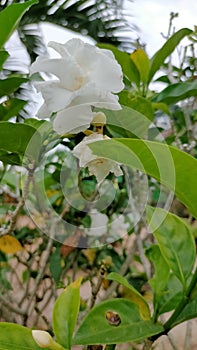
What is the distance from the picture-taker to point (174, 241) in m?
0.66

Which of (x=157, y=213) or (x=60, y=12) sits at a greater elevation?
(x=157, y=213)

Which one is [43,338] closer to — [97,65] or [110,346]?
[110,346]

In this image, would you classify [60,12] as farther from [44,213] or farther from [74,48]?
[74,48]

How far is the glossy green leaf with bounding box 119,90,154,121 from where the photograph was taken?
0.82m

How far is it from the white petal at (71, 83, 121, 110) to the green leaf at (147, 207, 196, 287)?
183mm

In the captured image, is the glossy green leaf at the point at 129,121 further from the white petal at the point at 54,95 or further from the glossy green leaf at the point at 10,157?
the white petal at the point at 54,95

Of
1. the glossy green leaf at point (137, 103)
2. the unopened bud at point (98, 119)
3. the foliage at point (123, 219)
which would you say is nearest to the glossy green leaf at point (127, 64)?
the foliage at point (123, 219)

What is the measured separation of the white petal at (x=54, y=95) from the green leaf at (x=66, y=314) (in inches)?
7.7

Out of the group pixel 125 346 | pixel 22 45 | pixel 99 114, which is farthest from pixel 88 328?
pixel 22 45

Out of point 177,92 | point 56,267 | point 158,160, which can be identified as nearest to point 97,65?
point 158,160

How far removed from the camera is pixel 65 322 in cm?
58

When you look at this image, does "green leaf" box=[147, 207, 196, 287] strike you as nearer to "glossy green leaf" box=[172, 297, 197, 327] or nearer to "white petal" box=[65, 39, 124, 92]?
"glossy green leaf" box=[172, 297, 197, 327]

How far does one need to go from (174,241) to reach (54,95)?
267 mm

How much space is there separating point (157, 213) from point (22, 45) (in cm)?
304
